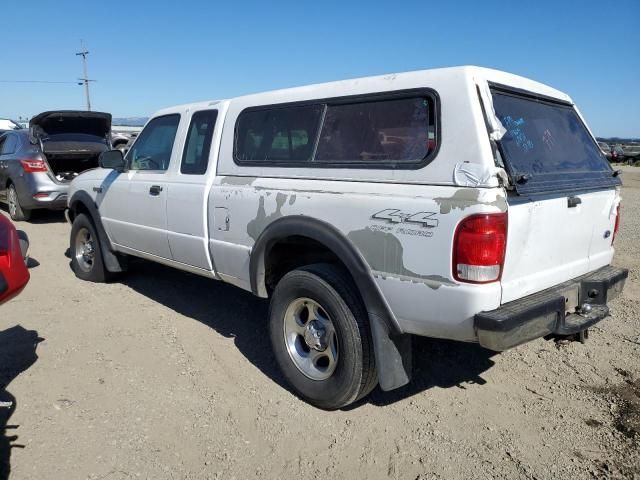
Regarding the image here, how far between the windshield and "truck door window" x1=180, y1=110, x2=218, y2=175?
7.42ft

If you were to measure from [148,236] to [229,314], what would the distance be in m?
1.04

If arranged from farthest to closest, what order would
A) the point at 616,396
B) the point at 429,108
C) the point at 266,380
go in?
the point at 266,380 → the point at 616,396 → the point at 429,108

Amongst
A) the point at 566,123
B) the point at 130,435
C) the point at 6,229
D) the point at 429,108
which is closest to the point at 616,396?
the point at 566,123

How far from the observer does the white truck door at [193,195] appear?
4.03 metres

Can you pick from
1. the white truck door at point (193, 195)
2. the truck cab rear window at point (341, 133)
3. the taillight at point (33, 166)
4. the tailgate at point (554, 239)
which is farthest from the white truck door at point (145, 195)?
the taillight at point (33, 166)

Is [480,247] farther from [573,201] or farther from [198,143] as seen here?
[198,143]

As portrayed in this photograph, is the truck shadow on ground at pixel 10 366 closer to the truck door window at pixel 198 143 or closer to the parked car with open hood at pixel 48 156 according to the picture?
the truck door window at pixel 198 143

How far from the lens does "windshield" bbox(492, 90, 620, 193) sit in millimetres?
2771

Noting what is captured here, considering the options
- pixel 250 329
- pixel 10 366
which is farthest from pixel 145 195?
pixel 10 366

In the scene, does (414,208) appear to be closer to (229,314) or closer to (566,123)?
(566,123)

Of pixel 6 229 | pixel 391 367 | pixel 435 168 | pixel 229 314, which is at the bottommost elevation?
pixel 229 314

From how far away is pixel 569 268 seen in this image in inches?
121

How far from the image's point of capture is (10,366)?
3701 mm

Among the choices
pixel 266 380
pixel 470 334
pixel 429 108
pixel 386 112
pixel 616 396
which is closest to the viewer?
pixel 470 334
